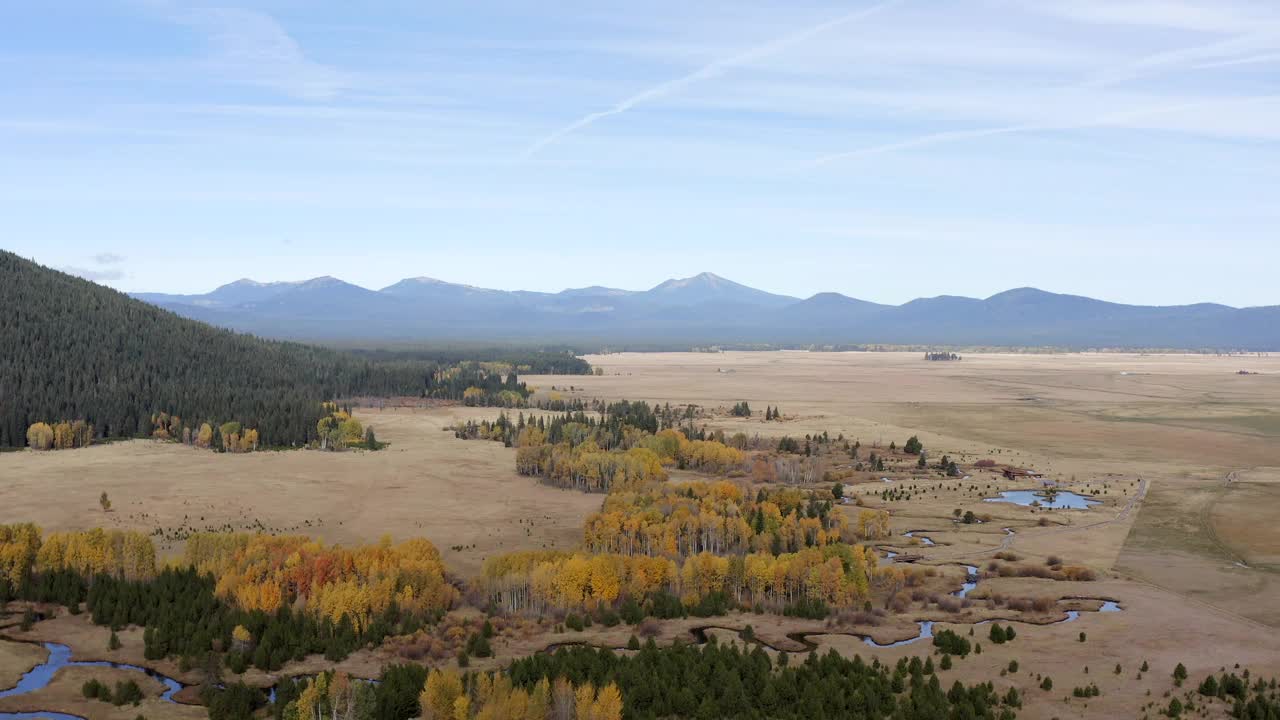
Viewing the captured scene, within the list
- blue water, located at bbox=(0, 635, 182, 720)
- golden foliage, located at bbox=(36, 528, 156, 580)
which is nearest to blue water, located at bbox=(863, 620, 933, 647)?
blue water, located at bbox=(0, 635, 182, 720)

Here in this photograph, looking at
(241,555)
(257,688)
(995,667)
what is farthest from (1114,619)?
(241,555)

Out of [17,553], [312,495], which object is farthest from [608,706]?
[312,495]

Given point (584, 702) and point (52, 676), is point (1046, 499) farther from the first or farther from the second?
point (52, 676)

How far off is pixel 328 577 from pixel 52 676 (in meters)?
18.4

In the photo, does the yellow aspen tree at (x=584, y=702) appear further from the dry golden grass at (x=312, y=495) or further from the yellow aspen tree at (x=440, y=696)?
the dry golden grass at (x=312, y=495)

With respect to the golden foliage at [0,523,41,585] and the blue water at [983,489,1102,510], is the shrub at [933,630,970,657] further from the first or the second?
the golden foliage at [0,523,41,585]

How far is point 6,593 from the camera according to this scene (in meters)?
78.5

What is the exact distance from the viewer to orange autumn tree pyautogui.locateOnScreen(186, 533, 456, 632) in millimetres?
72938

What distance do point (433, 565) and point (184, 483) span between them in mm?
64585

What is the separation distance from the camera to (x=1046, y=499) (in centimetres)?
12431

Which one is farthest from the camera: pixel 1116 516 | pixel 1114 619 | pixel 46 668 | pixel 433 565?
pixel 1116 516

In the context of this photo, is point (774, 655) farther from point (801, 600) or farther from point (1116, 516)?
point (1116, 516)

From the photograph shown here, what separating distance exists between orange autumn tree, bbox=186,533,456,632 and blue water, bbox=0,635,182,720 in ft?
28.7

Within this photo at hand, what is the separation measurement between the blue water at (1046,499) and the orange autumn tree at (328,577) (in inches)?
2841
